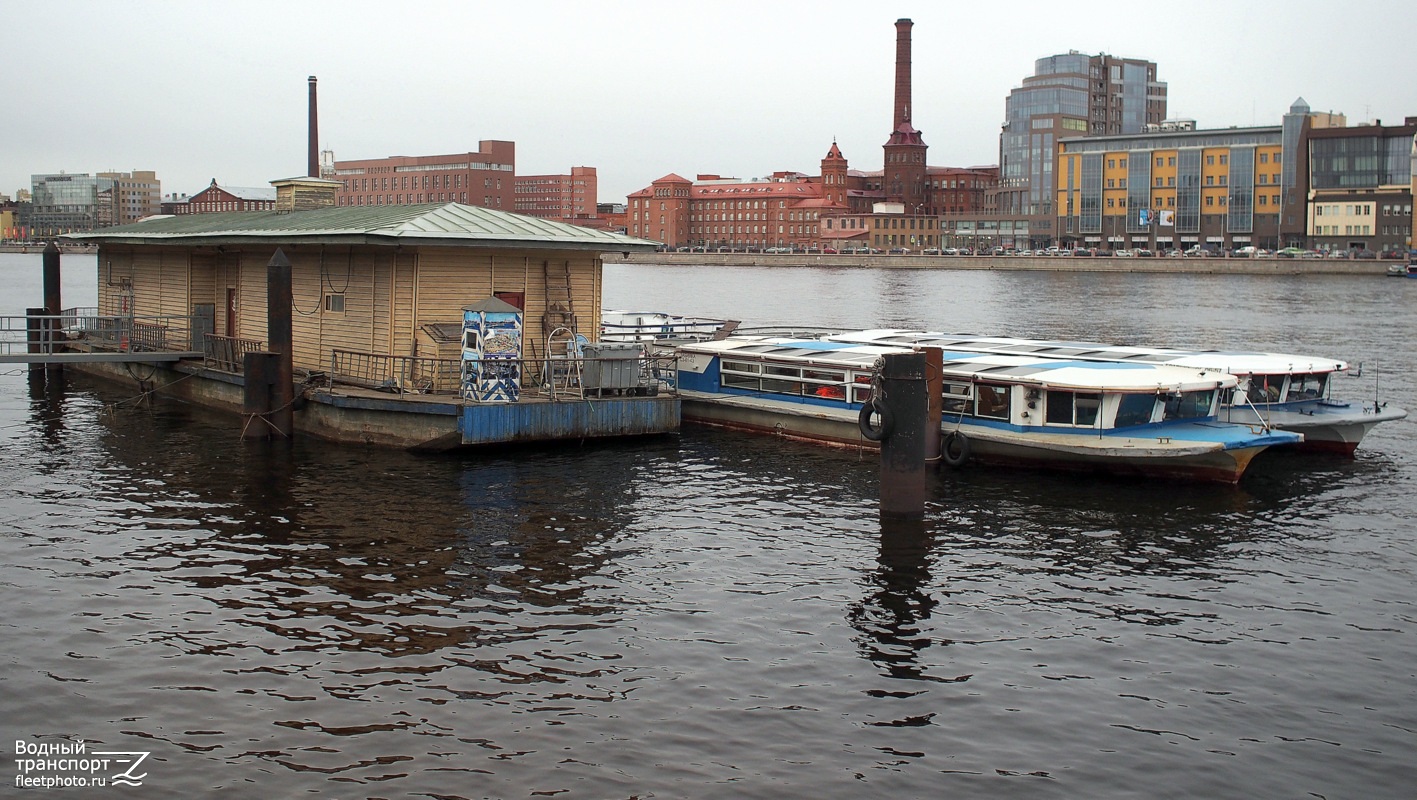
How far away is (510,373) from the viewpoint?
28156 millimetres

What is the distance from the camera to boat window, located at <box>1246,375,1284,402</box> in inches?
1215

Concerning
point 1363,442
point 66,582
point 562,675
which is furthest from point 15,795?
point 1363,442

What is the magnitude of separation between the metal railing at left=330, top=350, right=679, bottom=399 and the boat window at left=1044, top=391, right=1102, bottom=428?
9.52 metres

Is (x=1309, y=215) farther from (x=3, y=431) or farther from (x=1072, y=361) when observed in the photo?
(x=3, y=431)

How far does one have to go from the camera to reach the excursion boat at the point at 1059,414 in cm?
2666

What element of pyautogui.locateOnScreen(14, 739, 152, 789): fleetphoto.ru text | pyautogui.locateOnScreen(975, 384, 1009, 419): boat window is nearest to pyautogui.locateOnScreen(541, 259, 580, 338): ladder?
pyautogui.locateOnScreen(975, 384, 1009, 419): boat window

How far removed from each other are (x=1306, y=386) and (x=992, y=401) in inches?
349

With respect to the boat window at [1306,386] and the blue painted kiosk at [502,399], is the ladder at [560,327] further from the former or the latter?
the boat window at [1306,386]

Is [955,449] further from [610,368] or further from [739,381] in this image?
[610,368]

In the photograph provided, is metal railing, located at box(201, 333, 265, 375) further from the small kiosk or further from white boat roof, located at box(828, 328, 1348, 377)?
white boat roof, located at box(828, 328, 1348, 377)

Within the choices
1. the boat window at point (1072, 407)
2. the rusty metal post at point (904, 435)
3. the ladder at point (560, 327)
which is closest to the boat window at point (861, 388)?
the boat window at point (1072, 407)

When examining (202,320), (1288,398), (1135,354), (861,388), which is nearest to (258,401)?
→ (202,320)

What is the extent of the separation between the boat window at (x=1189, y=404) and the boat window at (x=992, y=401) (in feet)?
11.0

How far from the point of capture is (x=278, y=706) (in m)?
14.3
